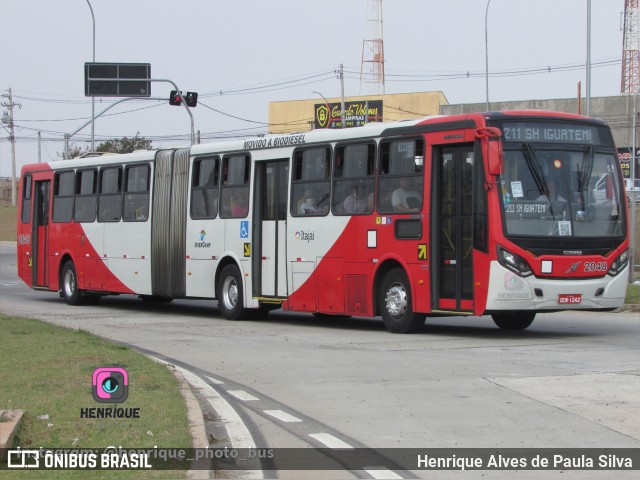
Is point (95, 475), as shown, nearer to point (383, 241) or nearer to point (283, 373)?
point (283, 373)

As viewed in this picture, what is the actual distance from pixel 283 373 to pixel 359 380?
1.19m

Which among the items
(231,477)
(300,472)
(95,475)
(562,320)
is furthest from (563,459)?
(562,320)

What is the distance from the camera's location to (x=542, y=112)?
17.0 meters

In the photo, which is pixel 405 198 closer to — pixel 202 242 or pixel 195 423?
pixel 202 242

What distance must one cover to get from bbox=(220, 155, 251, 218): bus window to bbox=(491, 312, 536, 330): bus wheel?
547 cm

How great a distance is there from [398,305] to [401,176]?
209 centimetres

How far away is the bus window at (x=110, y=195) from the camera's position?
25.7 meters

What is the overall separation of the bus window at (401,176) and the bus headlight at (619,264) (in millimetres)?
3093

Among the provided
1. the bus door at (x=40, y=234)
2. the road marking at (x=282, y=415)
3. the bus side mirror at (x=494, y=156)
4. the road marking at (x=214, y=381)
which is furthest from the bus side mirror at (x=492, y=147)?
the bus door at (x=40, y=234)

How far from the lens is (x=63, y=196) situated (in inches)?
1097

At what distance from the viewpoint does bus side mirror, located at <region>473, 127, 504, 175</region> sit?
16.1 m

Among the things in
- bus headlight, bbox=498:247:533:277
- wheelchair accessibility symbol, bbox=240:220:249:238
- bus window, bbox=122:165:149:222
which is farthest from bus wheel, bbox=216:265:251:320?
bus headlight, bbox=498:247:533:277

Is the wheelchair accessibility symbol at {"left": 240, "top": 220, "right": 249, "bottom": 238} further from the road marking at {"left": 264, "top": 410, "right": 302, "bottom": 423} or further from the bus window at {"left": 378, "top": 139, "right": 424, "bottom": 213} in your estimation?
the road marking at {"left": 264, "top": 410, "right": 302, "bottom": 423}

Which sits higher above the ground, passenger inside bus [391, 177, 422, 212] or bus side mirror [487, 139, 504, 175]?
bus side mirror [487, 139, 504, 175]
